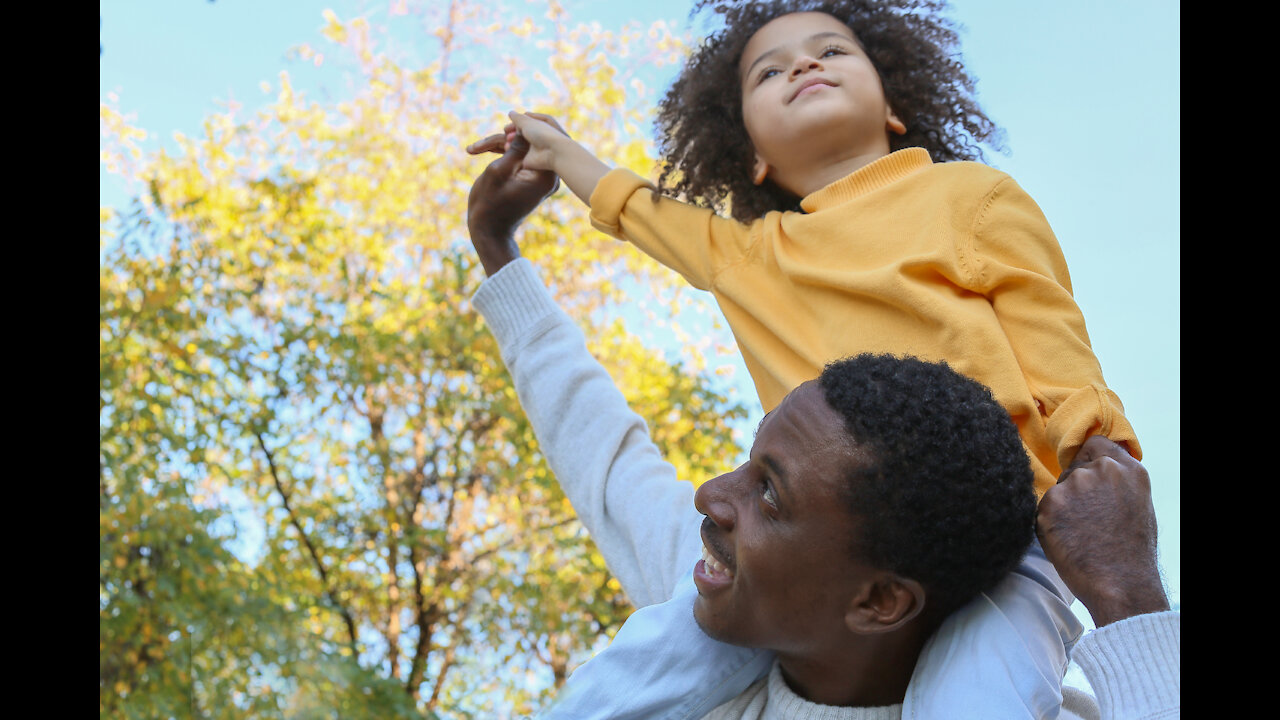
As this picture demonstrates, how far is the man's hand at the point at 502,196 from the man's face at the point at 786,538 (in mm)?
931

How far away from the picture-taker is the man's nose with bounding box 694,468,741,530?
4.22 ft

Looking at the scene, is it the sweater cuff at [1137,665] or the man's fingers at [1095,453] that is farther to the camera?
the man's fingers at [1095,453]

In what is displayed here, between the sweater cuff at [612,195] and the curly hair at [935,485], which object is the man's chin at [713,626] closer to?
the curly hair at [935,485]

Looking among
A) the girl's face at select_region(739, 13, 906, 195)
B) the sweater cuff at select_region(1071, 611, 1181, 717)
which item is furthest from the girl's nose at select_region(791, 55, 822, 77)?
the sweater cuff at select_region(1071, 611, 1181, 717)

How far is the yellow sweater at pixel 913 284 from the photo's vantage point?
143 centimetres

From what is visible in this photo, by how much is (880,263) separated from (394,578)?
12.6 ft

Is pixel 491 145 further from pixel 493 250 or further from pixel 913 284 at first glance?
pixel 913 284

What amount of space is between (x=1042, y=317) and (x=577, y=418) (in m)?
0.79

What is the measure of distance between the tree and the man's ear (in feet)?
10.7

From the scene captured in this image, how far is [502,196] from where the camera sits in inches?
82.3

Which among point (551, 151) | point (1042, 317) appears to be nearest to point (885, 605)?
point (1042, 317)

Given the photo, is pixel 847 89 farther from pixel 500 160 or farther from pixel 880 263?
pixel 500 160

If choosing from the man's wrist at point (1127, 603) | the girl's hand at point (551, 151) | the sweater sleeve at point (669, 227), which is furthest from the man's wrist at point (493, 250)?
the man's wrist at point (1127, 603)
